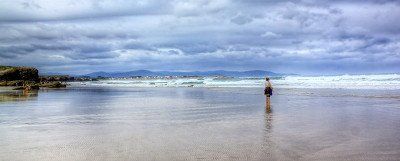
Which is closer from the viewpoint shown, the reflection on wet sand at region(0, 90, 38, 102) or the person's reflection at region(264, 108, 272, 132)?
the person's reflection at region(264, 108, 272, 132)

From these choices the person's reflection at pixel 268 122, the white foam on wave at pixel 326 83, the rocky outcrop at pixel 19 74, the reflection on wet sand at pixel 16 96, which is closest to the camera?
the person's reflection at pixel 268 122

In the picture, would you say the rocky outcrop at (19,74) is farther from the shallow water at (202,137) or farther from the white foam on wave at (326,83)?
the shallow water at (202,137)

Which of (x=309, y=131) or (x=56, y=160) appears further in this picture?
(x=309, y=131)

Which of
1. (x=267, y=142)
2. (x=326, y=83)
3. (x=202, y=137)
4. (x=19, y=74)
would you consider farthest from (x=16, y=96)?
(x=19, y=74)

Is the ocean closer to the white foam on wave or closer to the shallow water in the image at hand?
the shallow water

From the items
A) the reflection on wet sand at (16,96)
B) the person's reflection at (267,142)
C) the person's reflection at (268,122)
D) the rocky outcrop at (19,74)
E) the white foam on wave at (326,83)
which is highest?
the rocky outcrop at (19,74)

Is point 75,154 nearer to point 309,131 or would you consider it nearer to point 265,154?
point 265,154

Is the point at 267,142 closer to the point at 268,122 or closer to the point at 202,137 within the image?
the point at 202,137

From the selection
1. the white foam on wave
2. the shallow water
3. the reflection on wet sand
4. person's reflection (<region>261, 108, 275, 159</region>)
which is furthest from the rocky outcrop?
person's reflection (<region>261, 108, 275, 159</region>)

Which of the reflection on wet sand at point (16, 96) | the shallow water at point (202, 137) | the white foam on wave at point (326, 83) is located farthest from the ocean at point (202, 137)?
the white foam on wave at point (326, 83)

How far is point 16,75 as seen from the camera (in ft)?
261

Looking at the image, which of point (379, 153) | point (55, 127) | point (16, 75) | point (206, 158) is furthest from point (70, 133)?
point (16, 75)

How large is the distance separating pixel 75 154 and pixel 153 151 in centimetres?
190

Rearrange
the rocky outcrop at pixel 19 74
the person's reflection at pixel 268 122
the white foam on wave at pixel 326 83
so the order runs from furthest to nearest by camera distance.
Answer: the rocky outcrop at pixel 19 74 < the white foam on wave at pixel 326 83 < the person's reflection at pixel 268 122
